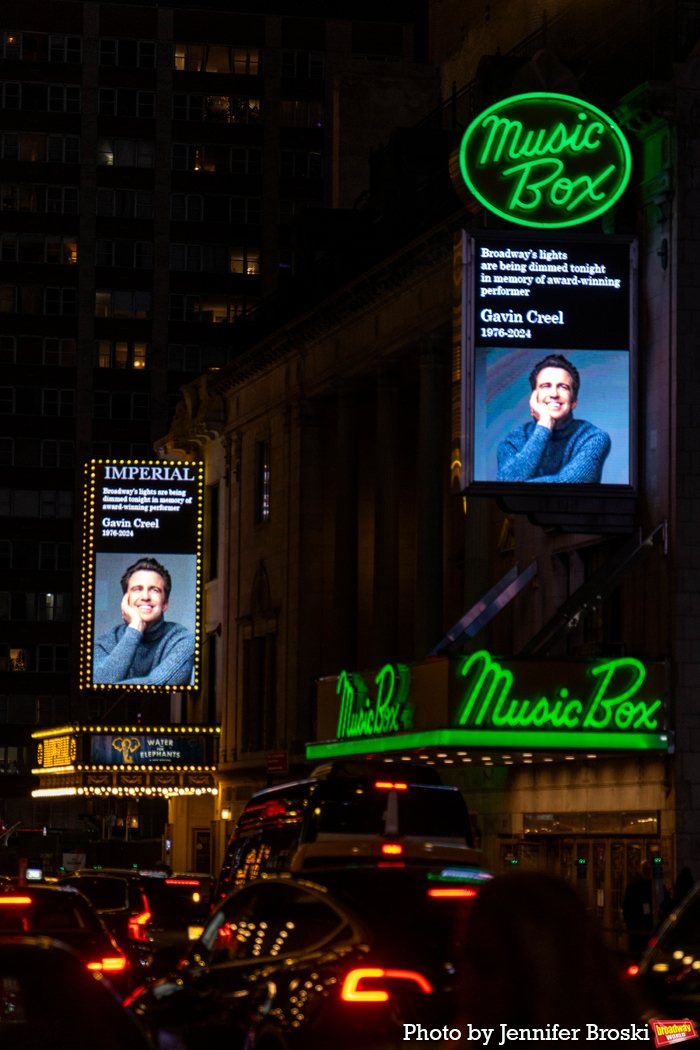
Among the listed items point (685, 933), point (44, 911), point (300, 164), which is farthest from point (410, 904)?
point (300, 164)

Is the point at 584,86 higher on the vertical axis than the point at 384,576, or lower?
higher

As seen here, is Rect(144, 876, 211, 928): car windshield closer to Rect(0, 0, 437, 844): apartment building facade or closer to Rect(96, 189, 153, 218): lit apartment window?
Rect(0, 0, 437, 844): apartment building facade

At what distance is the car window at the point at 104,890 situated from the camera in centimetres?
2536

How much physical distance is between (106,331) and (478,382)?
73.3m

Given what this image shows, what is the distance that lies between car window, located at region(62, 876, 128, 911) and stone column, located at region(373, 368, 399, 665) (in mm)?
18106

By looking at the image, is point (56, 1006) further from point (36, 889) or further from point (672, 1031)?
point (36, 889)

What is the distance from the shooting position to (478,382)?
3144 cm

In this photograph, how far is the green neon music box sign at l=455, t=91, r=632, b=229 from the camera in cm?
3170

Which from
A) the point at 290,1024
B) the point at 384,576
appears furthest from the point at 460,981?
the point at 384,576

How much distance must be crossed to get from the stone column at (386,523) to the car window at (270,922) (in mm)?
30046

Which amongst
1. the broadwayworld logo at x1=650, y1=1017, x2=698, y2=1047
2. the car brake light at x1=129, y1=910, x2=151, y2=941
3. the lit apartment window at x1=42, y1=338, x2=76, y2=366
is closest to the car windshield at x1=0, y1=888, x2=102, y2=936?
the car brake light at x1=129, y1=910, x2=151, y2=941

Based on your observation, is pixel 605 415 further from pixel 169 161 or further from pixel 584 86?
pixel 169 161

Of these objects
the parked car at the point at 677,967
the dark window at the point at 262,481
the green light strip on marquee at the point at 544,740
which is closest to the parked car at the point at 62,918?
the parked car at the point at 677,967

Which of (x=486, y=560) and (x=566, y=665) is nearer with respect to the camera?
(x=566, y=665)
